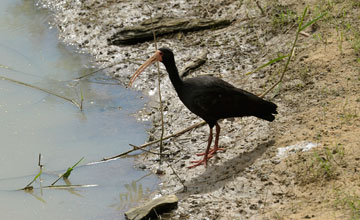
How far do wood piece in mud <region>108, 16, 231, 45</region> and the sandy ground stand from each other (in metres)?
0.10

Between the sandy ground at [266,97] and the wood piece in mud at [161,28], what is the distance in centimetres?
10

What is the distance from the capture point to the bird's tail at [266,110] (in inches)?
282

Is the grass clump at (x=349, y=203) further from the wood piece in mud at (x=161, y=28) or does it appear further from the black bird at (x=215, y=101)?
the wood piece in mud at (x=161, y=28)

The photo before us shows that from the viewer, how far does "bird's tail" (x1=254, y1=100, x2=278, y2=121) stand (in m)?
7.17

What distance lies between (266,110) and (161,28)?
332 centimetres

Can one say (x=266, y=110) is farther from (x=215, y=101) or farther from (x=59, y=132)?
(x=59, y=132)

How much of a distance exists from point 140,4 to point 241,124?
3.86 meters

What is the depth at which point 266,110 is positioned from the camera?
7199 mm

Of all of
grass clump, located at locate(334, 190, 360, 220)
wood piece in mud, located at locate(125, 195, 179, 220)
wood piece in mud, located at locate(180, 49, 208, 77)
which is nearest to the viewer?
grass clump, located at locate(334, 190, 360, 220)

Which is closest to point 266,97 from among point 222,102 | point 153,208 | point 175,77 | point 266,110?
point 266,110

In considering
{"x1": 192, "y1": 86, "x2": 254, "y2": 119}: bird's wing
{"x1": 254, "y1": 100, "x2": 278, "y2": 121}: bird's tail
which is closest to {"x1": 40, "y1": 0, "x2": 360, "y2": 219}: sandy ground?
{"x1": 254, "y1": 100, "x2": 278, "y2": 121}: bird's tail

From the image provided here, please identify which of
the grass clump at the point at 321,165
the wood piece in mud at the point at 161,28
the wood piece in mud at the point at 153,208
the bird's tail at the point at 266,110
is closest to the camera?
the grass clump at the point at 321,165

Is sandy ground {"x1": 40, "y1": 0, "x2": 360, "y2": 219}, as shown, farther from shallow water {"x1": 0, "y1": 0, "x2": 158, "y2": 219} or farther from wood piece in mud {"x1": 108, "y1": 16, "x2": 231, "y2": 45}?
shallow water {"x1": 0, "y1": 0, "x2": 158, "y2": 219}

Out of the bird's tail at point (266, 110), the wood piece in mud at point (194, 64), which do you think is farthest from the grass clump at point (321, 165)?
the wood piece in mud at point (194, 64)
